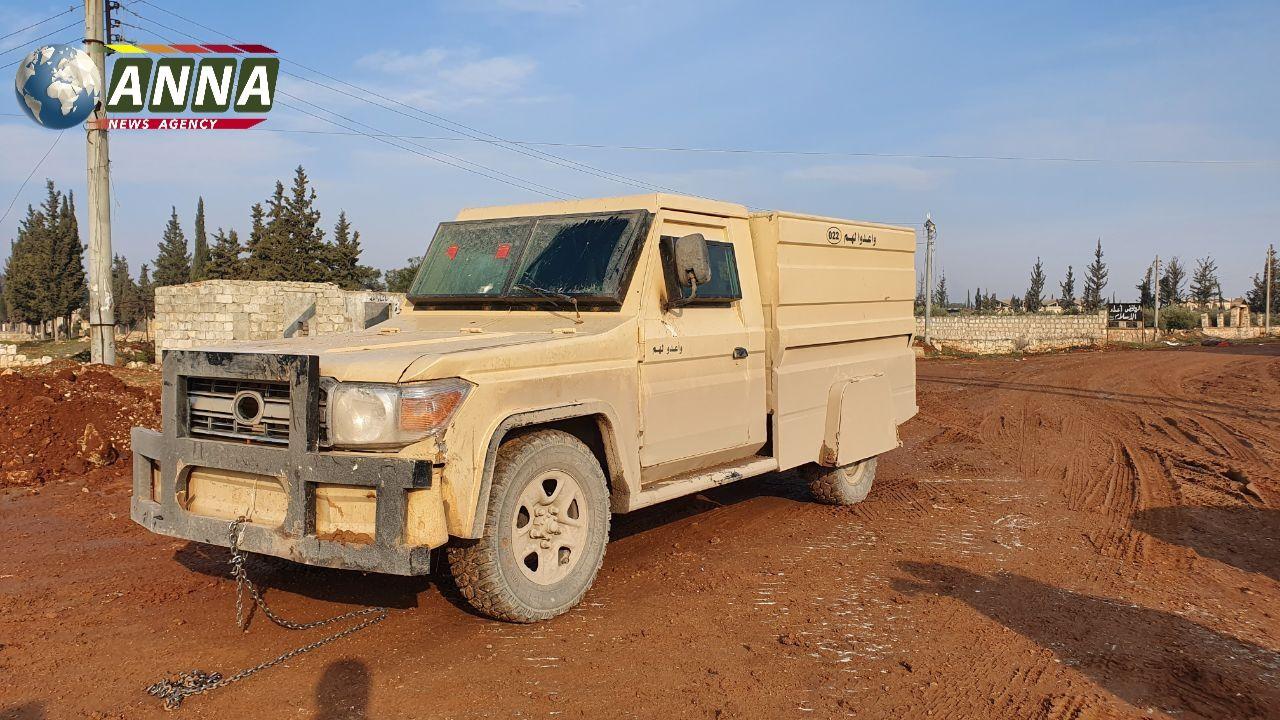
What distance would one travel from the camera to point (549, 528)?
14.2 feet

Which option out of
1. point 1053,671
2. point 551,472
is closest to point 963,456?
point 1053,671

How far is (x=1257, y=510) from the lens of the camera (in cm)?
721

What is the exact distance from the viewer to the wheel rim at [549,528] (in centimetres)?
422

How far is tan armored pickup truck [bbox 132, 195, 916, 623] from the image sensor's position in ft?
12.2

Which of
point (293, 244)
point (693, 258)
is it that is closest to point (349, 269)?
point (293, 244)

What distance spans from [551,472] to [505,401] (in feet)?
1.61

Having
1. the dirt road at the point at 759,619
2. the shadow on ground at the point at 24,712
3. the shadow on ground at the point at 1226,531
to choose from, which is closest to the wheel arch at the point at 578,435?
the dirt road at the point at 759,619

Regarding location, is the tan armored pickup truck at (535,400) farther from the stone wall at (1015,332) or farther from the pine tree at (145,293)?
the pine tree at (145,293)

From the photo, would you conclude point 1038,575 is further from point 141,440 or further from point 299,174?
point 299,174

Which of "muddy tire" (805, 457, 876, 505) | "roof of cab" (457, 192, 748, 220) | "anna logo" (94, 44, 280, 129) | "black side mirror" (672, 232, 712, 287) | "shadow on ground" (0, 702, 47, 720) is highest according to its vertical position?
"anna logo" (94, 44, 280, 129)

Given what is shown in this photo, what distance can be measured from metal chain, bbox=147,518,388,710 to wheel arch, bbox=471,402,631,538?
37.4 inches

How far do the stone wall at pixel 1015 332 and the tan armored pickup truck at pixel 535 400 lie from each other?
1154 inches

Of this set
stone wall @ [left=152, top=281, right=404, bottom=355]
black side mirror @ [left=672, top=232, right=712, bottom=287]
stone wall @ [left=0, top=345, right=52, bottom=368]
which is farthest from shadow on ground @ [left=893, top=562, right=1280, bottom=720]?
stone wall @ [left=0, top=345, right=52, bottom=368]

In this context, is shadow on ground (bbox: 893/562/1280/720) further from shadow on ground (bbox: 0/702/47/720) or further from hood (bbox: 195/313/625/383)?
shadow on ground (bbox: 0/702/47/720)
